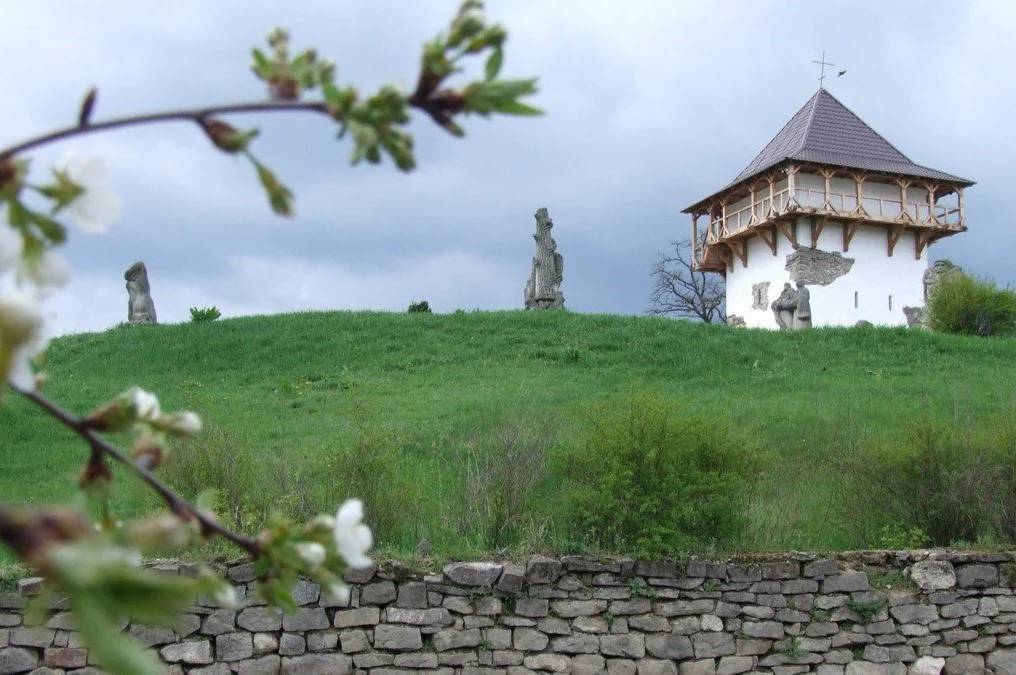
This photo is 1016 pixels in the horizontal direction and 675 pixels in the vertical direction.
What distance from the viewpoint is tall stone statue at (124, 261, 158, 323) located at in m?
22.3

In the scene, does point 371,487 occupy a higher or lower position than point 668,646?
higher

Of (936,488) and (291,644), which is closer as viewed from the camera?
(291,644)

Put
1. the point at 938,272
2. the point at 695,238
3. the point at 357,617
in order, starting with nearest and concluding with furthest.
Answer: the point at 357,617, the point at 938,272, the point at 695,238

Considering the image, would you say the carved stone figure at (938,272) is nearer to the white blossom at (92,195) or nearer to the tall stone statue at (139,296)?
the tall stone statue at (139,296)

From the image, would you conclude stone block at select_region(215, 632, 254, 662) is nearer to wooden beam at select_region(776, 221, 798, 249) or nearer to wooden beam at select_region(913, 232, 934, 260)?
wooden beam at select_region(776, 221, 798, 249)

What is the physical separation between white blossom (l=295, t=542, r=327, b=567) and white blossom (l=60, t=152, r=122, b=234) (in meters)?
0.43

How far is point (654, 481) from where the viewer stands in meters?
8.09

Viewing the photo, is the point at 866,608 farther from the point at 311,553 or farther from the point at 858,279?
the point at 858,279

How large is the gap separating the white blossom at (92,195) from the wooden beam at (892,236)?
29593 millimetres

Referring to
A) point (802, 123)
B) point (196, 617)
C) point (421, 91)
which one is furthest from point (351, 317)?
point (421, 91)

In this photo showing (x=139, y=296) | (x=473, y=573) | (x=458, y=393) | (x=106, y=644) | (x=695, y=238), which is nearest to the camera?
(x=106, y=644)

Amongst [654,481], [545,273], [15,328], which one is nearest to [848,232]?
[545,273]

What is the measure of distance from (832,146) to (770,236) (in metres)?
3.51

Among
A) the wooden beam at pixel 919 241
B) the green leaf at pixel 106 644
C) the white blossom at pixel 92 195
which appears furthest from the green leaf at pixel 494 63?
the wooden beam at pixel 919 241
